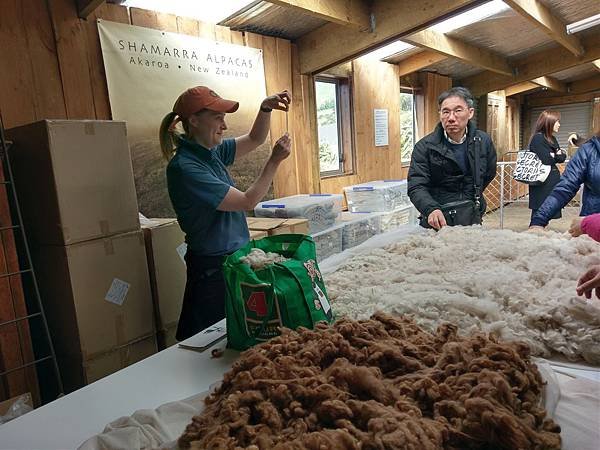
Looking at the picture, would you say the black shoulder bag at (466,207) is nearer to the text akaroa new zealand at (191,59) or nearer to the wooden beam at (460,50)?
the text akaroa new zealand at (191,59)

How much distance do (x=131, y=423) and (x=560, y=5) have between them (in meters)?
4.38

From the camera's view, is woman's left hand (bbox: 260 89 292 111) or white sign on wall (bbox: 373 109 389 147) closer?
woman's left hand (bbox: 260 89 292 111)

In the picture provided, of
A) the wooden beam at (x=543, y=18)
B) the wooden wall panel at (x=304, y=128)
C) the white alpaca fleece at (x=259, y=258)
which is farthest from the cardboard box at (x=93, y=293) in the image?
the wooden beam at (x=543, y=18)

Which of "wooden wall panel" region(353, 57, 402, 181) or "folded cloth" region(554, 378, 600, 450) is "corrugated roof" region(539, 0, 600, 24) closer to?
"wooden wall panel" region(353, 57, 402, 181)

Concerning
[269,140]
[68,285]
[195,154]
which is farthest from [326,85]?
[68,285]

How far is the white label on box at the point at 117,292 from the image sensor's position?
178 centimetres

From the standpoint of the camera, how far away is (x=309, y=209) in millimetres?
2799

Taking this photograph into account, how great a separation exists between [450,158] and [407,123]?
319 centimetres

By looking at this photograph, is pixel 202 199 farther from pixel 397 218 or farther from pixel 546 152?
pixel 546 152

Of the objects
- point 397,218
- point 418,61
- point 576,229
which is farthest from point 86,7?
point 418,61

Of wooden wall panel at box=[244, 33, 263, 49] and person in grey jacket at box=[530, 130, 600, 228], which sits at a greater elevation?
wooden wall panel at box=[244, 33, 263, 49]

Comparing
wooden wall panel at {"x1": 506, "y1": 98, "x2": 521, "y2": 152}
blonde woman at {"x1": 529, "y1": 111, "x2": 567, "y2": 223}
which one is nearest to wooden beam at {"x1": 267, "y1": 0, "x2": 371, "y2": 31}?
blonde woman at {"x1": 529, "y1": 111, "x2": 567, "y2": 223}

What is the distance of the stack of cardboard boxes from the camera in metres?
1.65

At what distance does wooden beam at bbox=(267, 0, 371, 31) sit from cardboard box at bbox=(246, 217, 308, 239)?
3.96 feet
